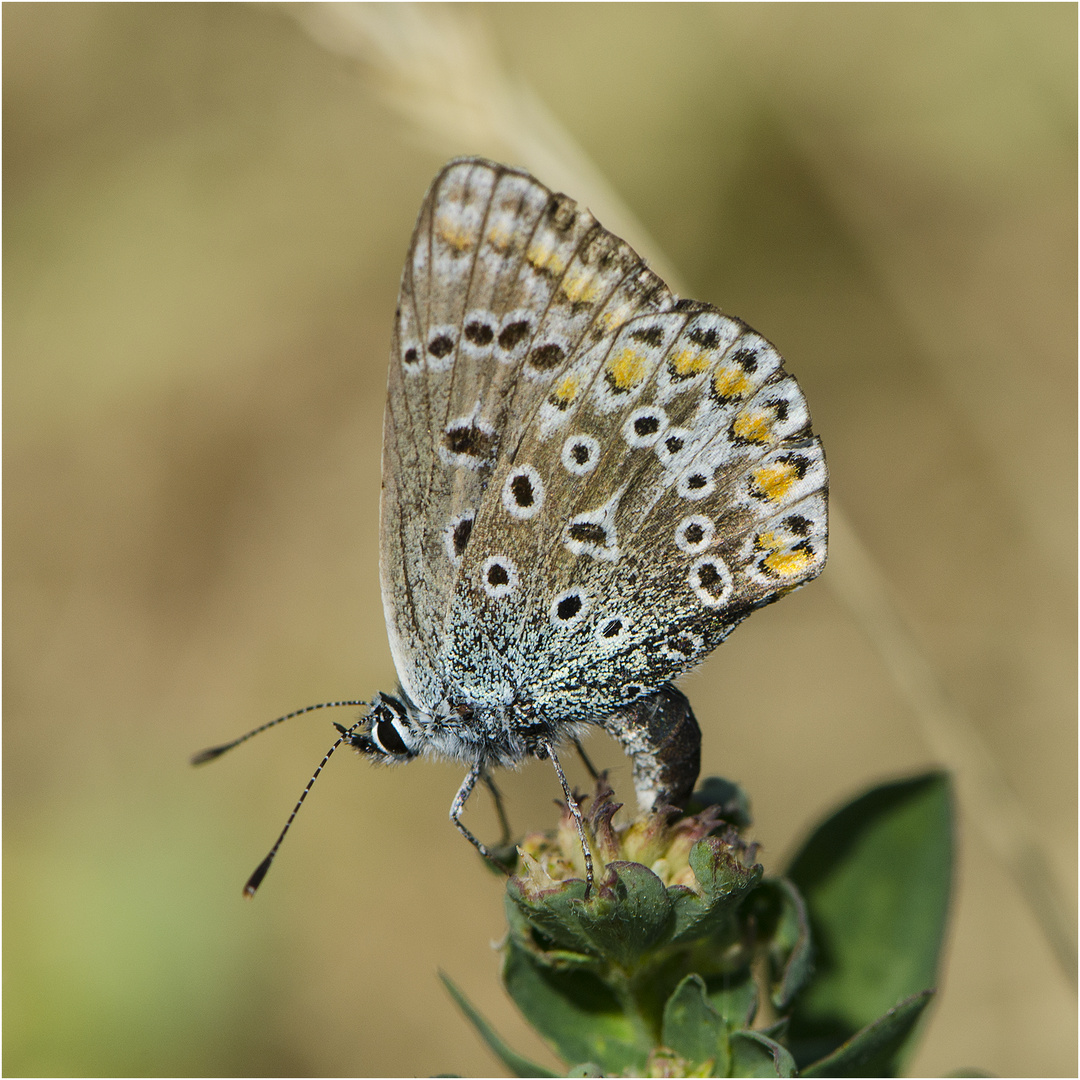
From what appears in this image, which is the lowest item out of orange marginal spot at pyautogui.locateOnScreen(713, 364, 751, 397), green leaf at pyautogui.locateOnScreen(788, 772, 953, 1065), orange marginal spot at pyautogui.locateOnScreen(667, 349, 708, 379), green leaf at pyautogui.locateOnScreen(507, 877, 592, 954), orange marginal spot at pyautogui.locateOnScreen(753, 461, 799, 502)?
green leaf at pyautogui.locateOnScreen(788, 772, 953, 1065)

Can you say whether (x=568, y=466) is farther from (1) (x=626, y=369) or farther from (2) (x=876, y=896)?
(2) (x=876, y=896)

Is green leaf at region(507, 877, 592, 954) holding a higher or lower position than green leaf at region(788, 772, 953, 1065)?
higher

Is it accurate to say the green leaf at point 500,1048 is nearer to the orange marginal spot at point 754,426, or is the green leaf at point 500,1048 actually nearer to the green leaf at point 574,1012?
the green leaf at point 574,1012

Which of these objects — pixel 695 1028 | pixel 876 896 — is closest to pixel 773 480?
pixel 876 896

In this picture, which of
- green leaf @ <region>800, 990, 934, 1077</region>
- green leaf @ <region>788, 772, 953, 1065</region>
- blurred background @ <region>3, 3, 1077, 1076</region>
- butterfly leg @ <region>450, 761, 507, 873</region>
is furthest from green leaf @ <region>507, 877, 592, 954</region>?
blurred background @ <region>3, 3, 1077, 1076</region>

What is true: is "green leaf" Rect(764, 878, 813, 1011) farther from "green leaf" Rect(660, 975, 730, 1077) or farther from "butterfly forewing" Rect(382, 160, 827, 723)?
"butterfly forewing" Rect(382, 160, 827, 723)

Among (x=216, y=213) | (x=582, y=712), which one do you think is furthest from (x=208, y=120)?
(x=582, y=712)

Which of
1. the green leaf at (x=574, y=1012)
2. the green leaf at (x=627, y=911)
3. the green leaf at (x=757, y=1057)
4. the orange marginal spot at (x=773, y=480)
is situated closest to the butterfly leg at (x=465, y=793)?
the green leaf at (x=574, y=1012)
